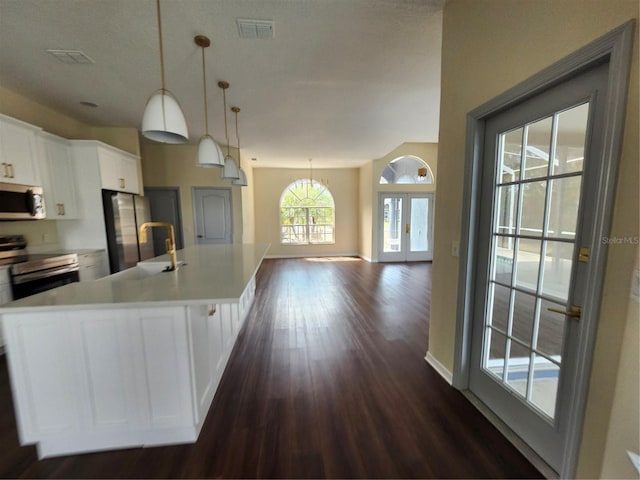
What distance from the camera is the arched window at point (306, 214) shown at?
7730mm

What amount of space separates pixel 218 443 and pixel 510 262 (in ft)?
6.95

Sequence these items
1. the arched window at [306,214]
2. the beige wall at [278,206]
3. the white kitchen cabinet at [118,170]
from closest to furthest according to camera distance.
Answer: the white kitchen cabinet at [118,170], the beige wall at [278,206], the arched window at [306,214]

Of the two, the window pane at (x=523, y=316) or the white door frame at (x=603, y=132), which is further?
the window pane at (x=523, y=316)

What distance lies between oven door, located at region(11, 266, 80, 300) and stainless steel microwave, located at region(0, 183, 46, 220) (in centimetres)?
66

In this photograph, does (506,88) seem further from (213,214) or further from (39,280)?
(213,214)

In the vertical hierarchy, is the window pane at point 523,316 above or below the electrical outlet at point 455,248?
below

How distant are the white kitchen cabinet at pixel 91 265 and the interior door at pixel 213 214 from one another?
6.33 ft

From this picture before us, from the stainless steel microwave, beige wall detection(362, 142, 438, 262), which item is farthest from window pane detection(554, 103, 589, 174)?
beige wall detection(362, 142, 438, 262)

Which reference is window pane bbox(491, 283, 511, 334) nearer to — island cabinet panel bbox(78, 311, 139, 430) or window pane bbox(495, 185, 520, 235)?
window pane bbox(495, 185, 520, 235)

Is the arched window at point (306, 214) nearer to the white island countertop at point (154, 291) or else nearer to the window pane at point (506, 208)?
the white island countertop at point (154, 291)

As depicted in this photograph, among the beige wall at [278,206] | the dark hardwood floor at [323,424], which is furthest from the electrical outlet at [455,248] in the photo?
the beige wall at [278,206]

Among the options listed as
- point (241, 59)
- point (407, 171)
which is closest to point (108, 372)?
point (241, 59)

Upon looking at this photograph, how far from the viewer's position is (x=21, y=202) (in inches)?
108

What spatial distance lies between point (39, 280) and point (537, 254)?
4.44m
